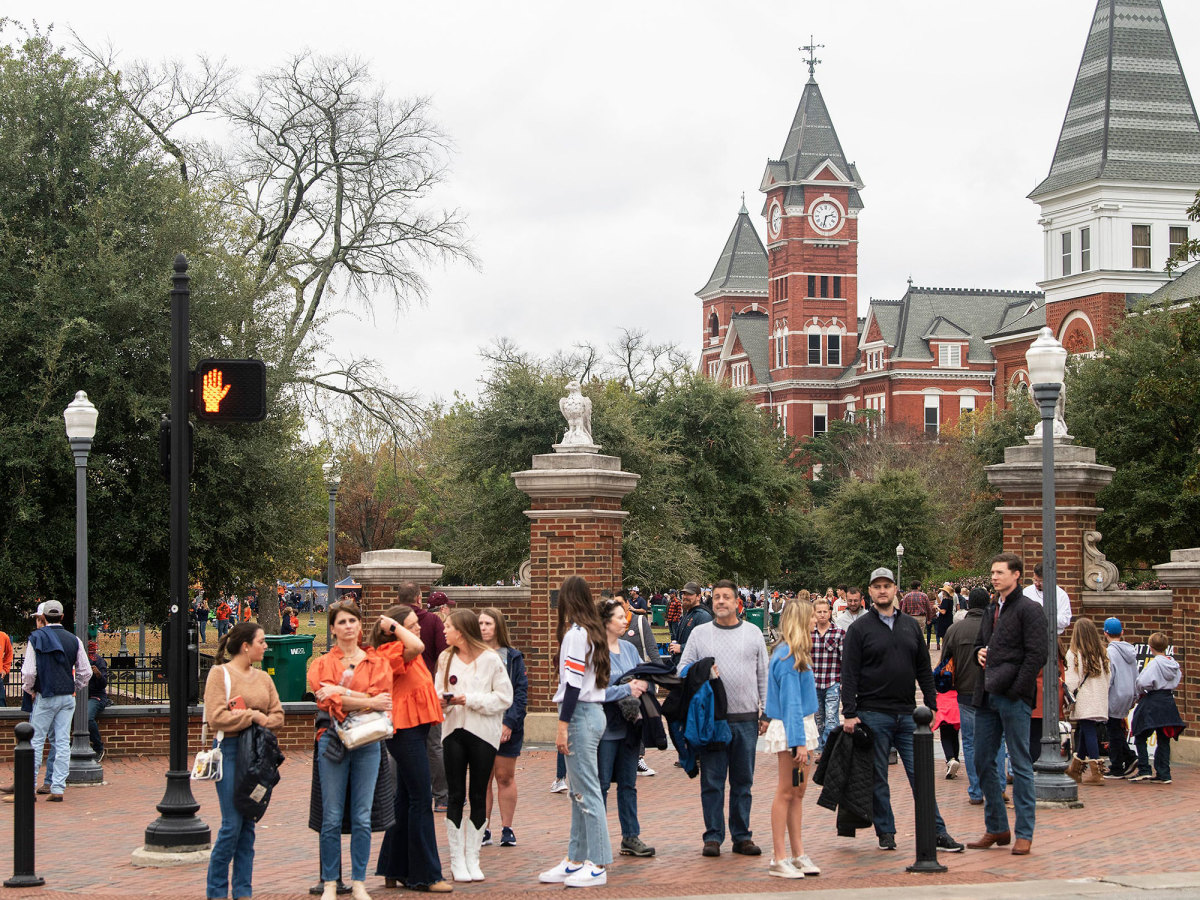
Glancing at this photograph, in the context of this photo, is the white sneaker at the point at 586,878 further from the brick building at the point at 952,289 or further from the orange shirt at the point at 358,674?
the brick building at the point at 952,289

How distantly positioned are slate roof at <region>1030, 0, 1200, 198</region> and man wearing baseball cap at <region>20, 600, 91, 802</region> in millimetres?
56741

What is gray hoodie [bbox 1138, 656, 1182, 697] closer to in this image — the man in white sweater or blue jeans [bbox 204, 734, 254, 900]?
the man in white sweater

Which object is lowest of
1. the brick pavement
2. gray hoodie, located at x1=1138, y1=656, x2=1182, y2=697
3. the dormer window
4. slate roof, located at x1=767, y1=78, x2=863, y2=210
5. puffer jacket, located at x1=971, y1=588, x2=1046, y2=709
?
the brick pavement

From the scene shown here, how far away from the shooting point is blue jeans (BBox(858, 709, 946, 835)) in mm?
9383

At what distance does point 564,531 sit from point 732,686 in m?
5.99

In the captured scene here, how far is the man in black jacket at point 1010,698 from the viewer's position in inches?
364

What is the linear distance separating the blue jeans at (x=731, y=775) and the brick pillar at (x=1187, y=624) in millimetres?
6258

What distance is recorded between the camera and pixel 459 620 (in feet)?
29.2

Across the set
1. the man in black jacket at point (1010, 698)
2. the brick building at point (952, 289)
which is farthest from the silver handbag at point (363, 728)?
the brick building at point (952, 289)

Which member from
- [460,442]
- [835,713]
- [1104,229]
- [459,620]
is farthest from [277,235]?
[1104,229]

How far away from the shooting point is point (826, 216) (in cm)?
10669

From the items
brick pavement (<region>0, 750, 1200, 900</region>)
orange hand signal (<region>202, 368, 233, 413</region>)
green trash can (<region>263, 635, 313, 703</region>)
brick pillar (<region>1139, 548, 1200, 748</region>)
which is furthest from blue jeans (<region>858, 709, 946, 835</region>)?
green trash can (<region>263, 635, 313, 703</region>)

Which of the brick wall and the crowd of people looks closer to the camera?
the crowd of people

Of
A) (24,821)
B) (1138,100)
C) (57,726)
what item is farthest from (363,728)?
(1138,100)
